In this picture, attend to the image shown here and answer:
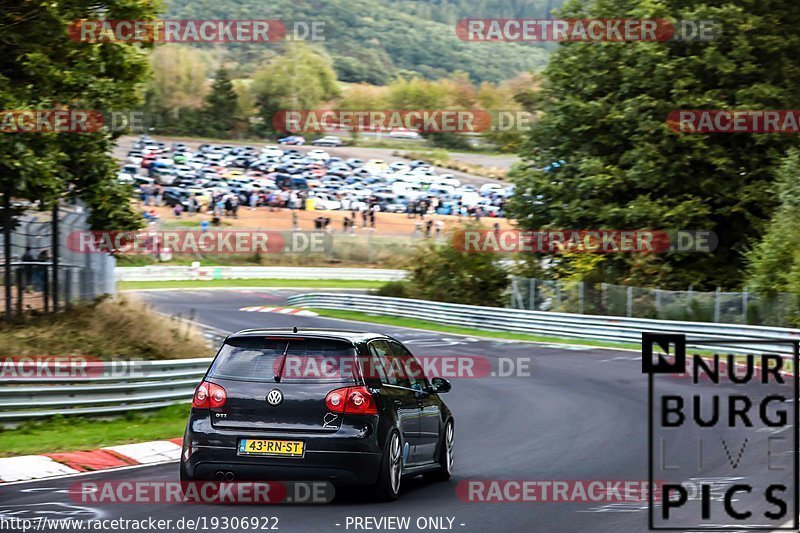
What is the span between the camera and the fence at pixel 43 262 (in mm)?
22859

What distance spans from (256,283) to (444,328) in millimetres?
29491

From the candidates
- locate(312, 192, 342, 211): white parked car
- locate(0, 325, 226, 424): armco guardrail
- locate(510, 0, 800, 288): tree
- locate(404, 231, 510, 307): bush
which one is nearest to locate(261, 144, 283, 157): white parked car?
locate(312, 192, 342, 211): white parked car

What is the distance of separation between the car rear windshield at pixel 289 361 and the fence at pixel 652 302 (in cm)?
2103

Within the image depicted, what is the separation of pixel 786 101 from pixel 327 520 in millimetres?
31988

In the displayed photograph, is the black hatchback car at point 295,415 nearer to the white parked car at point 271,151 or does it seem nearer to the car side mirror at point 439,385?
the car side mirror at point 439,385

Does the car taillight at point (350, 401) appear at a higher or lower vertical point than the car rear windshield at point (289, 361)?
lower

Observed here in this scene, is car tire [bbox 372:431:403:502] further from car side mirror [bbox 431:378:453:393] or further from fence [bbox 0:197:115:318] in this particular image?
fence [bbox 0:197:115:318]

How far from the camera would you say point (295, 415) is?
31.7ft

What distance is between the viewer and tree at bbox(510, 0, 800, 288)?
37625 mm

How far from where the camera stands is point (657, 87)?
38.7 metres

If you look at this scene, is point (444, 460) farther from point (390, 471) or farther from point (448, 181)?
point (448, 181)

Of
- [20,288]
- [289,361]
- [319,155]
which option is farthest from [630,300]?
[319,155]

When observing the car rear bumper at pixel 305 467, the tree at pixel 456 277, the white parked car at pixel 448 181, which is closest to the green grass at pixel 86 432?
the car rear bumper at pixel 305 467

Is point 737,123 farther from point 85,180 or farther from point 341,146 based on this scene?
point 341,146
